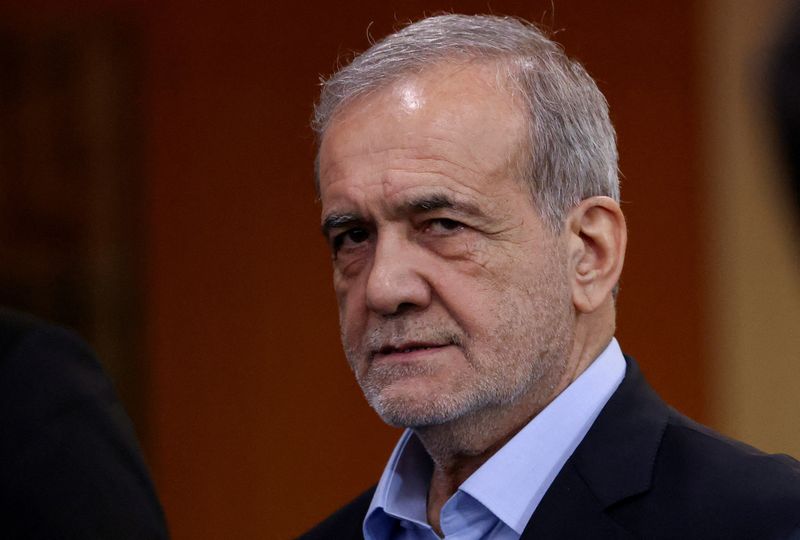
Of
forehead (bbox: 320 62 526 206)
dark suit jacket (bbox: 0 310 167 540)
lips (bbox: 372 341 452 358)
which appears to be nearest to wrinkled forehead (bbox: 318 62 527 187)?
forehead (bbox: 320 62 526 206)

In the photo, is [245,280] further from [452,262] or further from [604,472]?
[604,472]

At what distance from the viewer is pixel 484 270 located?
1640mm

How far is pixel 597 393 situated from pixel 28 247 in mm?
3100

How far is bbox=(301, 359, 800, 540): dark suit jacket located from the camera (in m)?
1.35

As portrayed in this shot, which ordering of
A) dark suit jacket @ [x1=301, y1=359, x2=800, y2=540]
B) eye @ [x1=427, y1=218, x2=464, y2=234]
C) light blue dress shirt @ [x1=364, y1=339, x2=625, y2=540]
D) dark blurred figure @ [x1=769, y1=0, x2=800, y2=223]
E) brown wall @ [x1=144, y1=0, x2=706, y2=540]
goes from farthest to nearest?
brown wall @ [x1=144, y1=0, x2=706, y2=540] → eye @ [x1=427, y1=218, x2=464, y2=234] → light blue dress shirt @ [x1=364, y1=339, x2=625, y2=540] → dark suit jacket @ [x1=301, y1=359, x2=800, y2=540] → dark blurred figure @ [x1=769, y1=0, x2=800, y2=223]

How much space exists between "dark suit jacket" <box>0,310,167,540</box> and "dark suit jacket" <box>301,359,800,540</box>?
585 mm

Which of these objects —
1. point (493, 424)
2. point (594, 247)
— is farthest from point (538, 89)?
point (493, 424)

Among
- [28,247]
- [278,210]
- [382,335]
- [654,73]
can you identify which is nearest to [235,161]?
[278,210]

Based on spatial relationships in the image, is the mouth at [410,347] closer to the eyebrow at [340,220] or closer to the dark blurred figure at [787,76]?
the eyebrow at [340,220]

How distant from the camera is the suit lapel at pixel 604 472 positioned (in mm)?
1434

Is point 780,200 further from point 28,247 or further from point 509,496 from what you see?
point 28,247

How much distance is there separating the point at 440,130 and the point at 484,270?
21 cm

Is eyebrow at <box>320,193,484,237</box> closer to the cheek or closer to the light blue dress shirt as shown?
the cheek

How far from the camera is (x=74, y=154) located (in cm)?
435
